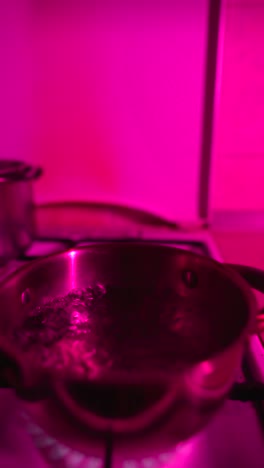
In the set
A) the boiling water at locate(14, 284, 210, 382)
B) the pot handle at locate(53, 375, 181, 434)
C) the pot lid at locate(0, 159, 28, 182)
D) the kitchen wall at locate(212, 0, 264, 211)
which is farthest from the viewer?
the kitchen wall at locate(212, 0, 264, 211)

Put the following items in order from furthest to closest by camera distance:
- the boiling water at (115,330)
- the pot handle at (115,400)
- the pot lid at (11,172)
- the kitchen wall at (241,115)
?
the kitchen wall at (241,115), the pot lid at (11,172), the boiling water at (115,330), the pot handle at (115,400)

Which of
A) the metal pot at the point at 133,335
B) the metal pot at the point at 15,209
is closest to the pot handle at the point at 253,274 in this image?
the metal pot at the point at 133,335

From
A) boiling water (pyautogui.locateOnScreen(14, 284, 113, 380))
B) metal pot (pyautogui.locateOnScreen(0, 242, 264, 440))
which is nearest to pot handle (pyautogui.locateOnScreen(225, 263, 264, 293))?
metal pot (pyautogui.locateOnScreen(0, 242, 264, 440))

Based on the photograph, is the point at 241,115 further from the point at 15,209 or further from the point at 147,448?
the point at 147,448

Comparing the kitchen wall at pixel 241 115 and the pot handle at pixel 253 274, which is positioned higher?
the kitchen wall at pixel 241 115

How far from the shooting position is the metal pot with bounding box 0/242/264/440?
260 millimetres

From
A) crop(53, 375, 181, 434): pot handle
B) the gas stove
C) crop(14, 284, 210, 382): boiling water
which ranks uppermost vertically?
crop(53, 375, 181, 434): pot handle

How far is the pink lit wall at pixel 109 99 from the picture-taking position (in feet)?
2.44

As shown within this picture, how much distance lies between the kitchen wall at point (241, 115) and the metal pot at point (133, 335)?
1.33 ft

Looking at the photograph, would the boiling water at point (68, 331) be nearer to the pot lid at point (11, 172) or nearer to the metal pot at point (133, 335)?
the metal pot at point (133, 335)

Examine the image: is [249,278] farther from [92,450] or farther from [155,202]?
[155,202]

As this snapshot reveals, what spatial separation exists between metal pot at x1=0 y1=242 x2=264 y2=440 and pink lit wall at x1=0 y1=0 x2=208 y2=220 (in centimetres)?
39

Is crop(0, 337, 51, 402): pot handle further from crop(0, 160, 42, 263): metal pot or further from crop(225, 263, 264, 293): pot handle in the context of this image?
crop(0, 160, 42, 263): metal pot

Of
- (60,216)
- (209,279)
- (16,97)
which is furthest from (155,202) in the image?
(209,279)
